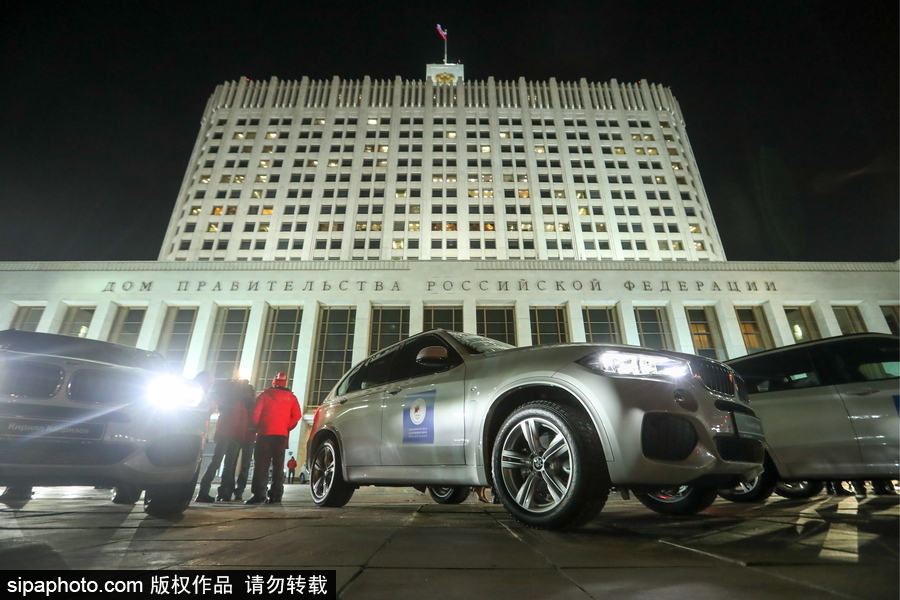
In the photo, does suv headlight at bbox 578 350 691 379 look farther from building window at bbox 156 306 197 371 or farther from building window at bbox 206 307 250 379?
building window at bbox 156 306 197 371

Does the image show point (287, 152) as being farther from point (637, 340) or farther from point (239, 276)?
point (637, 340)

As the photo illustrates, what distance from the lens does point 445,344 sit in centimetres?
406

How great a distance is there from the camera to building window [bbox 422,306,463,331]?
24609mm

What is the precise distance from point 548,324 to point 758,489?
1951cm

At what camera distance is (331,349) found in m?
24.5

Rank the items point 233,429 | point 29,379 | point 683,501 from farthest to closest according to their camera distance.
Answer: point 233,429 < point 683,501 < point 29,379

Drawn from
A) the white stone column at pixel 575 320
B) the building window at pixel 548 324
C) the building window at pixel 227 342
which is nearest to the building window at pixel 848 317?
the white stone column at pixel 575 320

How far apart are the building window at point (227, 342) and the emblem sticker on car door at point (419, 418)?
23.5 m

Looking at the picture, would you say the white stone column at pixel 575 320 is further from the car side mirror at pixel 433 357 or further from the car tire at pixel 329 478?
the car side mirror at pixel 433 357

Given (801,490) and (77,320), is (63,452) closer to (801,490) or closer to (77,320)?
(801,490)

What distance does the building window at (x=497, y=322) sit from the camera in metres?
24.4

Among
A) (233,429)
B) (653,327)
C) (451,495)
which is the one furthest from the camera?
(653,327)

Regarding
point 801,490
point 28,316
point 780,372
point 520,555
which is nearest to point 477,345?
point 520,555

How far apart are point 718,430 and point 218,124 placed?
64856mm
